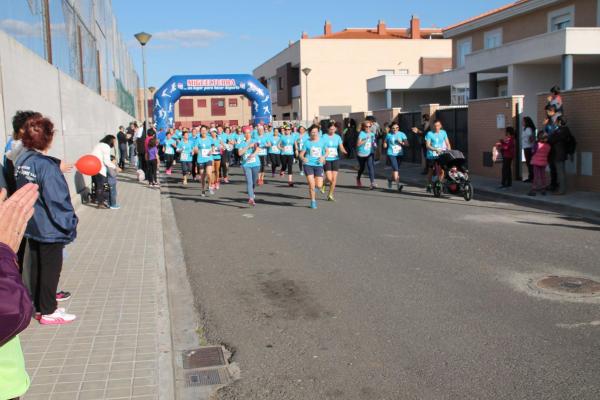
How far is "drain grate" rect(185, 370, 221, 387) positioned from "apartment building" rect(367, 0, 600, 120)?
61.8 feet

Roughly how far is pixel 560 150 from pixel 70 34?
1177 centimetres

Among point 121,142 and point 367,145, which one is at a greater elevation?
point 121,142

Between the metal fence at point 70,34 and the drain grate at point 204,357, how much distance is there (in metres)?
5.85

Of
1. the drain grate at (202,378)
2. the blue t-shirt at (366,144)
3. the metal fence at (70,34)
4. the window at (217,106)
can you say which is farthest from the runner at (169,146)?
the window at (217,106)

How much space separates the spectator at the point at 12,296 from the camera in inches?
81.5

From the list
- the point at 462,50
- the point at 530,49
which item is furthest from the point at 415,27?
the point at 530,49

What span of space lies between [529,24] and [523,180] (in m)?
13.0

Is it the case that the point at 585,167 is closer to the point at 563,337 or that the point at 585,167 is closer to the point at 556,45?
the point at 556,45

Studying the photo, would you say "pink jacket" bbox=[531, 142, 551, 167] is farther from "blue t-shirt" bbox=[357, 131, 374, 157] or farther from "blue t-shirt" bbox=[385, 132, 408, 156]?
"blue t-shirt" bbox=[357, 131, 374, 157]

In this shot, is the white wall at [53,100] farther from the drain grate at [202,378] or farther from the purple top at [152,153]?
the drain grate at [202,378]

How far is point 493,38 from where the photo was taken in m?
29.7

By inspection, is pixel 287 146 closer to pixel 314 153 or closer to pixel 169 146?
pixel 169 146

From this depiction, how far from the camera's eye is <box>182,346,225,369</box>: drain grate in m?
4.70

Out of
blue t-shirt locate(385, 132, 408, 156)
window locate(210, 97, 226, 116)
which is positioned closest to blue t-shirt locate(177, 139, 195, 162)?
blue t-shirt locate(385, 132, 408, 156)
